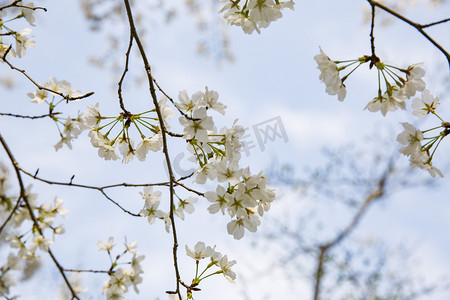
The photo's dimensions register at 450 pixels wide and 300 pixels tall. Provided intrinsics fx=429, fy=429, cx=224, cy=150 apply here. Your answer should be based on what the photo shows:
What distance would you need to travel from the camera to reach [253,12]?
1.27 m

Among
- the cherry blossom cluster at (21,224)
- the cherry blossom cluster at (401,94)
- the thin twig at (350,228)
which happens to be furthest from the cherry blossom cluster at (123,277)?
the thin twig at (350,228)

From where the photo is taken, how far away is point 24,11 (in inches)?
65.9

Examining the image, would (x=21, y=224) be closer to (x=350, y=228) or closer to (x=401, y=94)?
(x=401, y=94)

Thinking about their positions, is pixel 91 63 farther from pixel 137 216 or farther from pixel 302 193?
pixel 137 216

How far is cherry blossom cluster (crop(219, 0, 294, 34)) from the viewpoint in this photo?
4.13 ft

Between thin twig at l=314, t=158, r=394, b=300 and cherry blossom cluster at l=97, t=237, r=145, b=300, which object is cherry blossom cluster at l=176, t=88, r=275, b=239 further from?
thin twig at l=314, t=158, r=394, b=300

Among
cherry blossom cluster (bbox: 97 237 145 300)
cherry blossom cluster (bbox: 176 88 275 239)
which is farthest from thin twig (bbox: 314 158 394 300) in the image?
cherry blossom cluster (bbox: 176 88 275 239)

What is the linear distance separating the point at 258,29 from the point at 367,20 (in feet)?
19.6

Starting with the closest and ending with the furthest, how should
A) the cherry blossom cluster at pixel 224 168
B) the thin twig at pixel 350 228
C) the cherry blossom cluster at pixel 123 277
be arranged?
1. the cherry blossom cluster at pixel 224 168
2. the cherry blossom cluster at pixel 123 277
3. the thin twig at pixel 350 228

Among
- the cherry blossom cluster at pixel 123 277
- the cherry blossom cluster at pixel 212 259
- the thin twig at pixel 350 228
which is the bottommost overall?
the cherry blossom cluster at pixel 212 259

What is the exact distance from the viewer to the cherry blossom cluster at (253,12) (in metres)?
1.26

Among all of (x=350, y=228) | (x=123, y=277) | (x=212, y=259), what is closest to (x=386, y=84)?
(x=212, y=259)

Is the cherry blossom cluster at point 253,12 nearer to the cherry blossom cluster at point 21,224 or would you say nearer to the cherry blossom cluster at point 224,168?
the cherry blossom cluster at point 224,168

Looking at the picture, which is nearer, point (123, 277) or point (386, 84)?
point (386, 84)
